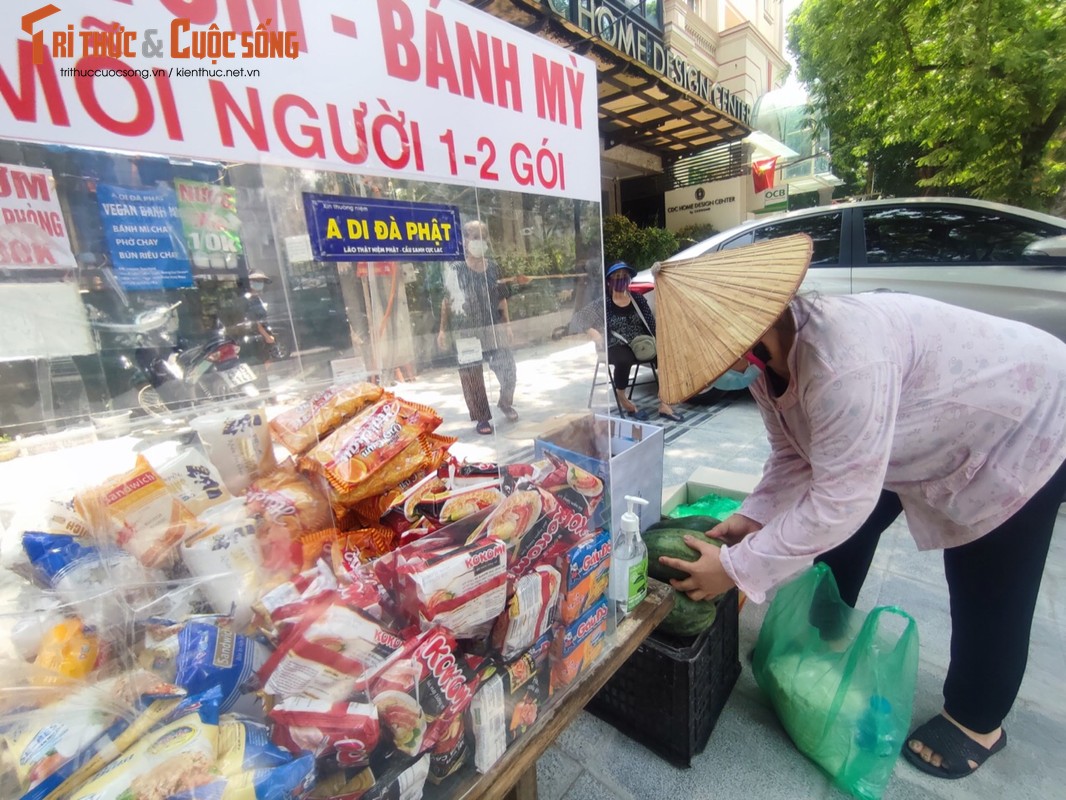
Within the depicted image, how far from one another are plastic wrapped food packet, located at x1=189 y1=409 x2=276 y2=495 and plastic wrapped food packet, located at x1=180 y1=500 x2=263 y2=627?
0.19 metres

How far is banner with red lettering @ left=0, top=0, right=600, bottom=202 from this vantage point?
21.8 inches

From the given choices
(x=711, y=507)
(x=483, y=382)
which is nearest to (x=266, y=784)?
(x=483, y=382)

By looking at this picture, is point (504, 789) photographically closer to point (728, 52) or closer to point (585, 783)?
point (585, 783)

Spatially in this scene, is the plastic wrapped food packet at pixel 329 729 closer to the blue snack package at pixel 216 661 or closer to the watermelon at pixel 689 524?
the blue snack package at pixel 216 661

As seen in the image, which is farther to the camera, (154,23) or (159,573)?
(159,573)

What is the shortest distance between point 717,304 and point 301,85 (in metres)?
0.82

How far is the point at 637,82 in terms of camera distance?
21.9 ft

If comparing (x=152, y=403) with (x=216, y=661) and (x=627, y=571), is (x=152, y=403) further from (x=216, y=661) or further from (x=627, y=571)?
(x=627, y=571)

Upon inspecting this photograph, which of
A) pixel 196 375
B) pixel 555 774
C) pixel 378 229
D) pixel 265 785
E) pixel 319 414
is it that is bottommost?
pixel 555 774

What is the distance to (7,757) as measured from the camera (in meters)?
0.59

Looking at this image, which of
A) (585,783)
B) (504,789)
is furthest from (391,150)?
(585,783)

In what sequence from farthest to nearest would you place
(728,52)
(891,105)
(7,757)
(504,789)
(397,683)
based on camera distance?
(728,52), (891,105), (504,789), (397,683), (7,757)

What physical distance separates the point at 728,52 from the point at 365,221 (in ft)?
49.2

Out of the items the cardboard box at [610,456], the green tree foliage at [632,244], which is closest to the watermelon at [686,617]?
the cardboard box at [610,456]
